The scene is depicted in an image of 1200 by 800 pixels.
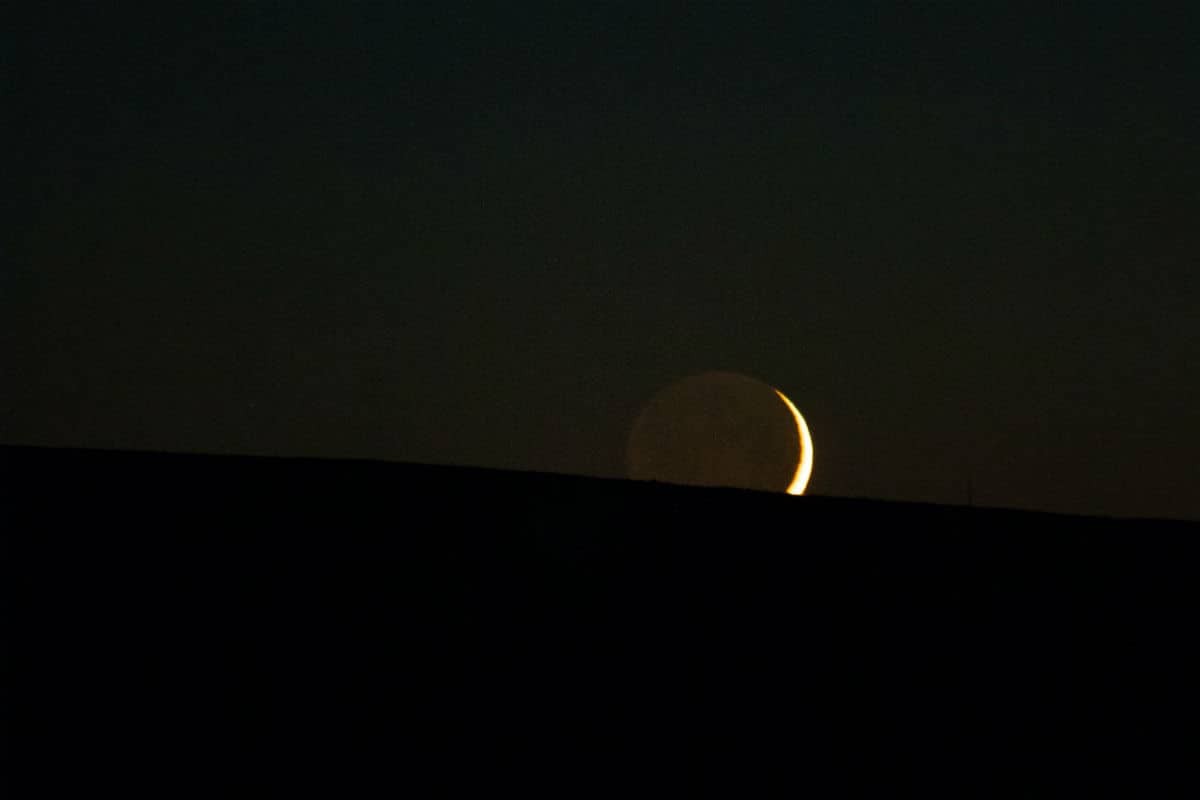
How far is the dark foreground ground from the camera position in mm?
6117

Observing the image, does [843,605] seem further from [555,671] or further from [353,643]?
[353,643]

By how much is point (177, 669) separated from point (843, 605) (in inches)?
137

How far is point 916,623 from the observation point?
7.68 m

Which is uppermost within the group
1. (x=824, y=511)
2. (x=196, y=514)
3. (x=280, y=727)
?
(x=824, y=511)

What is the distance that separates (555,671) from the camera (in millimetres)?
6797

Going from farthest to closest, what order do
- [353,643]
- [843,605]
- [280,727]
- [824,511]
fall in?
[824,511] < [843,605] < [353,643] < [280,727]

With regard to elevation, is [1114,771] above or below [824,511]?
below

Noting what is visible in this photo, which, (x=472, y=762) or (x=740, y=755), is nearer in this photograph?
(x=472, y=762)

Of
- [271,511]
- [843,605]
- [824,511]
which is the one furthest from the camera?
[824,511]

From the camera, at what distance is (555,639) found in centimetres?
693

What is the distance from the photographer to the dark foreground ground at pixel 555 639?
612 centimetres

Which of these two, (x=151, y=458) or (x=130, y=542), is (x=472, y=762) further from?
(x=151, y=458)

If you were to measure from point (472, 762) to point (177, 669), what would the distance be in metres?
1.37

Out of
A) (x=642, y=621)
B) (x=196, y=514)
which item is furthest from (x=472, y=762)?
(x=196, y=514)
